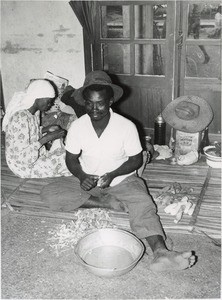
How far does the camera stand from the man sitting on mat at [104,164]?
3.10 meters

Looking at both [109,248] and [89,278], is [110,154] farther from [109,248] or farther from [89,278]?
[89,278]

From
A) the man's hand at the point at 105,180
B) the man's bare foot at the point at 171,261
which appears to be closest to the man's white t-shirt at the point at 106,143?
the man's hand at the point at 105,180

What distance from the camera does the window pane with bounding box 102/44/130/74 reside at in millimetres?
5547

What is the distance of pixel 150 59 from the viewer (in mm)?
5457

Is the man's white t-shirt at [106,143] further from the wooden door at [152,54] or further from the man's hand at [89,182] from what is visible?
the wooden door at [152,54]

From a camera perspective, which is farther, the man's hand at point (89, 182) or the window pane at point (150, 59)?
the window pane at point (150, 59)

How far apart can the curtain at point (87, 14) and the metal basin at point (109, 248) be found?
3.37m

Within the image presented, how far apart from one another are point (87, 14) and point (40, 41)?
3.07 feet

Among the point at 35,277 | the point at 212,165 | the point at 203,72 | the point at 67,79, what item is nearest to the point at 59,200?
the point at 35,277

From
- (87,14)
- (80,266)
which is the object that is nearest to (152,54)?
(87,14)

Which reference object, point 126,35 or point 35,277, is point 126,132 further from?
point 126,35

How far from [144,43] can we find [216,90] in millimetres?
1223

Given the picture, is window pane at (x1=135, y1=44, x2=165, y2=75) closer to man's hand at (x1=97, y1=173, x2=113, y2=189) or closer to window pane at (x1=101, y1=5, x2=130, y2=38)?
window pane at (x1=101, y1=5, x2=130, y2=38)

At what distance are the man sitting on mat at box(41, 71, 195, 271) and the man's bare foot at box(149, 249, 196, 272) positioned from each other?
5.8 inches
